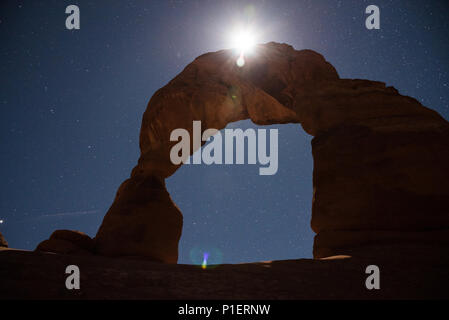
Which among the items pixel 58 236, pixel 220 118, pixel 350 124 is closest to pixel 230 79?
pixel 220 118

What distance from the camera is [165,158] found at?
52.9 feet

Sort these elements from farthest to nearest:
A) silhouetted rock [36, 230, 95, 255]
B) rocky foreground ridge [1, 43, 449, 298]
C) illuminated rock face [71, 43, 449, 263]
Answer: silhouetted rock [36, 230, 95, 255] < illuminated rock face [71, 43, 449, 263] < rocky foreground ridge [1, 43, 449, 298]

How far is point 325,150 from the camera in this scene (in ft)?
33.2

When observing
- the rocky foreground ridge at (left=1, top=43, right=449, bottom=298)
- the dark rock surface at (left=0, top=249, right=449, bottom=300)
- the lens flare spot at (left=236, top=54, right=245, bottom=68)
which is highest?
the lens flare spot at (left=236, top=54, right=245, bottom=68)

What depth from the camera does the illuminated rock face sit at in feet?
27.0

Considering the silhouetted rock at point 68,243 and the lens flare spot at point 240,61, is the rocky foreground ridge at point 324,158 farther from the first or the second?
the lens flare spot at point 240,61

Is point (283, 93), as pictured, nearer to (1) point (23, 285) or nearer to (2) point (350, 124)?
(2) point (350, 124)

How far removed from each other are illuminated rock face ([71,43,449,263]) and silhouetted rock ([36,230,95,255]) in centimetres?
48

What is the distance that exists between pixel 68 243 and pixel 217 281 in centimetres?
1036

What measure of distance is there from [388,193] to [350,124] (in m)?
3.17

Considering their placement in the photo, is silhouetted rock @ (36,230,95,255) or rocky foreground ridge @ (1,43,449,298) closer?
rocky foreground ridge @ (1,43,449,298)

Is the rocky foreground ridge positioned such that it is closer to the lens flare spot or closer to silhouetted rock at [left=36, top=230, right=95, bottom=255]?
silhouetted rock at [left=36, top=230, right=95, bottom=255]

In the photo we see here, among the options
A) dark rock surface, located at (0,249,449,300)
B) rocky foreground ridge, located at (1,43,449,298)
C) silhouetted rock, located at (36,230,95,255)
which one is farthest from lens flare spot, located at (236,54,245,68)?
dark rock surface, located at (0,249,449,300)

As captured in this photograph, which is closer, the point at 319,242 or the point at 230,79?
the point at 319,242
